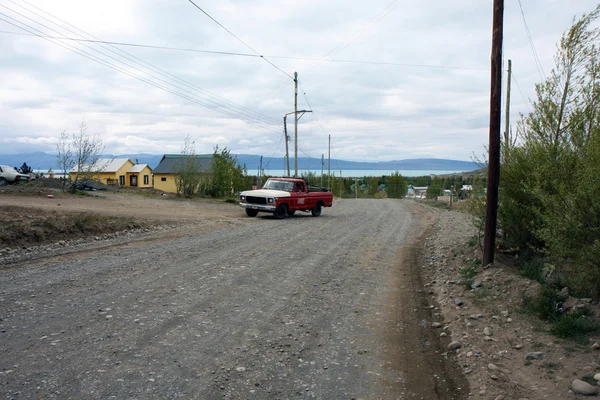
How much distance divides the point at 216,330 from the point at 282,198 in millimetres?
16898

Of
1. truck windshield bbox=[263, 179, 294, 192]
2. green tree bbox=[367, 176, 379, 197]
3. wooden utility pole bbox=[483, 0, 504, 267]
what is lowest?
green tree bbox=[367, 176, 379, 197]

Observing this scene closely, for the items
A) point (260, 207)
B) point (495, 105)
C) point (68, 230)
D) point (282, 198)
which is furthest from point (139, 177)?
point (495, 105)

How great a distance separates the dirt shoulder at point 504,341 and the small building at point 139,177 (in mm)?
69036

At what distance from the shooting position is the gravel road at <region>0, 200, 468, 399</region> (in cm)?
482

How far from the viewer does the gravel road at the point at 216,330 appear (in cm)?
482

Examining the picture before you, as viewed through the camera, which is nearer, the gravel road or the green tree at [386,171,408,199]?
the gravel road

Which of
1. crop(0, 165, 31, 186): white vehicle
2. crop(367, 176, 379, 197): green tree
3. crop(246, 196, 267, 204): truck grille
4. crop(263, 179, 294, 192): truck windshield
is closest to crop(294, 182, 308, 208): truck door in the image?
crop(263, 179, 294, 192): truck windshield

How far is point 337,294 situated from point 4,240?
8303 millimetres

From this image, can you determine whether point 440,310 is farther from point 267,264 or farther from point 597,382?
point 267,264

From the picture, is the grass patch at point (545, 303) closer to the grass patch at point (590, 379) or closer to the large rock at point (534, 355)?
the large rock at point (534, 355)

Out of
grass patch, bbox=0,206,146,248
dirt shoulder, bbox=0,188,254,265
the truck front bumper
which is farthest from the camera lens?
the truck front bumper

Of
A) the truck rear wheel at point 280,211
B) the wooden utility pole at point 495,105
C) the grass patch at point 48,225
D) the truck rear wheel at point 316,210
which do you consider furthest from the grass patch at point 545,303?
the truck rear wheel at point 316,210

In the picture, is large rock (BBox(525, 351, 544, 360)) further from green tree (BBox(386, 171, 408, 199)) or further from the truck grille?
green tree (BBox(386, 171, 408, 199))

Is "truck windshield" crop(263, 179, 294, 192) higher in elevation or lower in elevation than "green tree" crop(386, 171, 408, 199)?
higher
